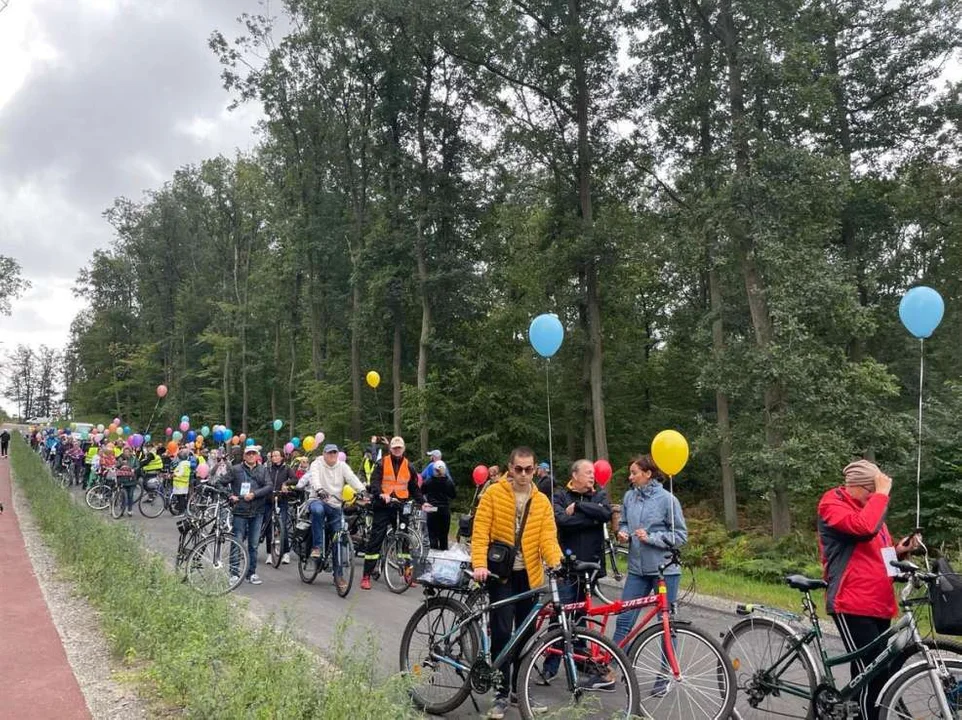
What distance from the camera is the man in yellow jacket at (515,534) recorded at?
473cm

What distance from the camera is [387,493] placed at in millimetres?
9352

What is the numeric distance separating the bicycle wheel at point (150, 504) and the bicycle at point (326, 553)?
352 inches

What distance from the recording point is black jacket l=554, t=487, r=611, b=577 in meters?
5.52

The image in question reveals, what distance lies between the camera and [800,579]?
4.54m

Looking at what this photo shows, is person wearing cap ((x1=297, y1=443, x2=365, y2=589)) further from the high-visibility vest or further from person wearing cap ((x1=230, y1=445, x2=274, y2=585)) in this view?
person wearing cap ((x1=230, y1=445, x2=274, y2=585))

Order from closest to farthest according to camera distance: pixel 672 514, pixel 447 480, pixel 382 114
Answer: pixel 672 514, pixel 447 480, pixel 382 114

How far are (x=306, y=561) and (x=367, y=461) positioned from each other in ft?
8.21

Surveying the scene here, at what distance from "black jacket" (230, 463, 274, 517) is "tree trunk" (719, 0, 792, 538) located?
995 cm

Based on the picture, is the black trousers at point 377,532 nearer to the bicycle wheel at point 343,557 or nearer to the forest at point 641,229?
the bicycle wheel at point 343,557

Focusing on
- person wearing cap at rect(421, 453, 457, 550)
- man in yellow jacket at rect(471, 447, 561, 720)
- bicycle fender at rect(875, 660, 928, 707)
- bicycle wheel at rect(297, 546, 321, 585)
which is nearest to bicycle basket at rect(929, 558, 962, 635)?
bicycle fender at rect(875, 660, 928, 707)

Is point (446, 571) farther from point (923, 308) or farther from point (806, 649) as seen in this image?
point (923, 308)

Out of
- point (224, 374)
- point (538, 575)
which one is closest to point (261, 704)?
point (538, 575)

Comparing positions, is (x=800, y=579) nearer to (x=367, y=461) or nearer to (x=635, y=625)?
(x=635, y=625)

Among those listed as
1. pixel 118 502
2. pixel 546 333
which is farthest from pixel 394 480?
pixel 118 502
